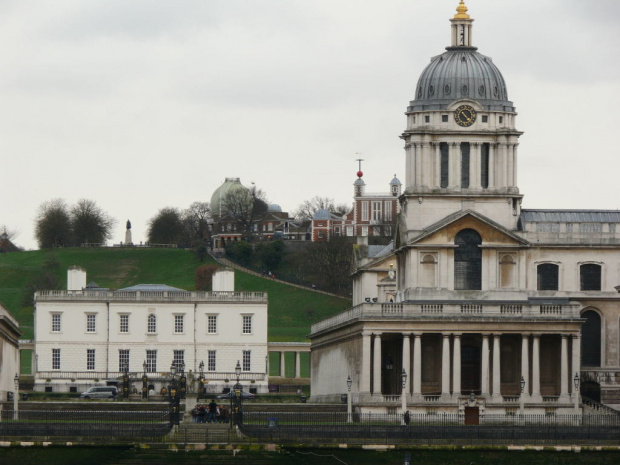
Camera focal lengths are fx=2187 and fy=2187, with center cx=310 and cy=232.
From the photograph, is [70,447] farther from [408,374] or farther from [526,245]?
[526,245]

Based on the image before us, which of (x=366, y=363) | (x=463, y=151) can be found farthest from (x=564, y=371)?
(x=463, y=151)

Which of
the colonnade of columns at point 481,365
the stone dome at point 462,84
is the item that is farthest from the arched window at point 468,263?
the stone dome at point 462,84

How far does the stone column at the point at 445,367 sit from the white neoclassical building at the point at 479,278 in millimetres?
94

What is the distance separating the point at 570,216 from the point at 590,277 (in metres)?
3.98

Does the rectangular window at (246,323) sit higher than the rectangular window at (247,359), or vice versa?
the rectangular window at (246,323)

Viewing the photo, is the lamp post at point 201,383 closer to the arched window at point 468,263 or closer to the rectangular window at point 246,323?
the rectangular window at point 246,323

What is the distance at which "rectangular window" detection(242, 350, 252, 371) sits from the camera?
155625 mm

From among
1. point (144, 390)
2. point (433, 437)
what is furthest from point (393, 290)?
point (433, 437)

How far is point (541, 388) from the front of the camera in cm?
12106

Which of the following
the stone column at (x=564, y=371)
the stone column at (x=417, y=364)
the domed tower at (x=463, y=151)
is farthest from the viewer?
the domed tower at (x=463, y=151)

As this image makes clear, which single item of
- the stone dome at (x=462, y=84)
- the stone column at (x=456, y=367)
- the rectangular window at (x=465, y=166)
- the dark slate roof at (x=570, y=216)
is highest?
the stone dome at (x=462, y=84)

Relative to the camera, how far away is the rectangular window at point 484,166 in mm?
125812

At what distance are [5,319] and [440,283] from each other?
2749 cm

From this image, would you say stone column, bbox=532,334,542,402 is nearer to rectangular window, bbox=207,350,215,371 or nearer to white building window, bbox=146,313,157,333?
rectangular window, bbox=207,350,215,371
